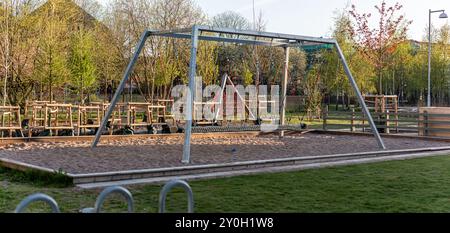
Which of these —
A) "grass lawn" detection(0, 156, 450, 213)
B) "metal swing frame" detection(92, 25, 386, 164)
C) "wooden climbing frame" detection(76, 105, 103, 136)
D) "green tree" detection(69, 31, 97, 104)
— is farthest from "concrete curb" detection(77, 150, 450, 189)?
"green tree" detection(69, 31, 97, 104)

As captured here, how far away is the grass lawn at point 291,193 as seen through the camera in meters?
7.30

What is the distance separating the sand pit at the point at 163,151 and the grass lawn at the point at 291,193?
1697 millimetres

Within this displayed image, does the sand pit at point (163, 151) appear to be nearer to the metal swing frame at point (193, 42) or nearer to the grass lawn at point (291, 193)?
the metal swing frame at point (193, 42)

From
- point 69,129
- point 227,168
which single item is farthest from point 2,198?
point 69,129

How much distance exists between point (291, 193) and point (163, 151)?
6.11m

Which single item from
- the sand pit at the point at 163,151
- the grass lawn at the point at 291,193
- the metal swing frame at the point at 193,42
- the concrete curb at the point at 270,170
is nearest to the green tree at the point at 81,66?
the sand pit at the point at 163,151

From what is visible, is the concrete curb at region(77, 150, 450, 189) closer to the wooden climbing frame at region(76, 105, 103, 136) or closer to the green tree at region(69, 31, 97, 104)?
the wooden climbing frame at region(76, 105, 103, 136)

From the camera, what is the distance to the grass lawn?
7305mm

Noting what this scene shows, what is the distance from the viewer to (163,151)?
45.3 feet

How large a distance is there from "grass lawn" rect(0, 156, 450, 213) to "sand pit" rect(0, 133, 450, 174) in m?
1.70

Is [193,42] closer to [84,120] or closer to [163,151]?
[163,151]

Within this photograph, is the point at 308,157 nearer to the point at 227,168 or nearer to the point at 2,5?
the point at 227,168

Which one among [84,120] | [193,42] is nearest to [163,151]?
[193,42]

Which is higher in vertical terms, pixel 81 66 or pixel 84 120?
pixel 81 66
